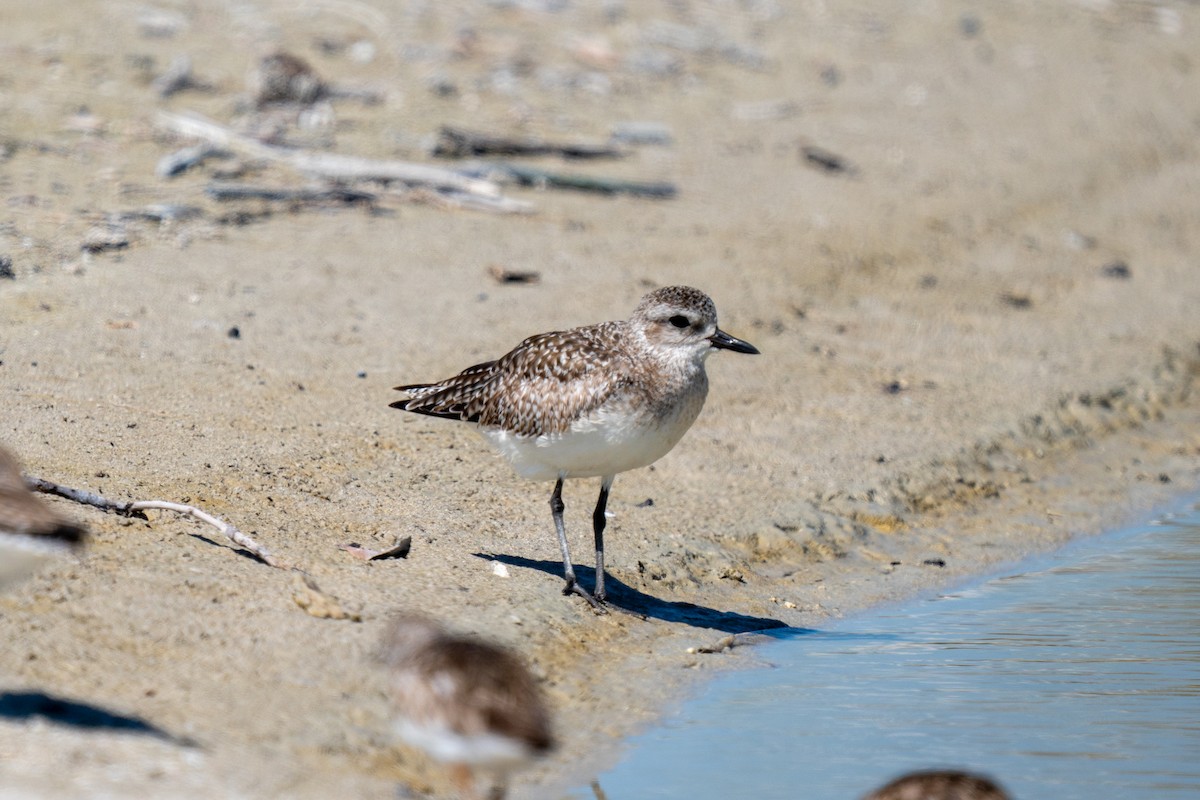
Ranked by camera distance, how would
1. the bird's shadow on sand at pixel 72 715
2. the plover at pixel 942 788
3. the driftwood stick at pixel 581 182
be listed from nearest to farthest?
the plover at pixel 942 788, the bird's shadow on sand at pixel 72 715, the driftwood stick at pixel 581 182

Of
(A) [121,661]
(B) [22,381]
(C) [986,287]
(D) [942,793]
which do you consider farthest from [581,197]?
(D) [942,793]

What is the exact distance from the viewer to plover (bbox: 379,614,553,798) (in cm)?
523

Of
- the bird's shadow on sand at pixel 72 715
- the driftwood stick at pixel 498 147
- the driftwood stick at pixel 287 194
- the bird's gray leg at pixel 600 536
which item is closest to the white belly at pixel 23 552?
the bird's shadow on sand at pixel 72 715

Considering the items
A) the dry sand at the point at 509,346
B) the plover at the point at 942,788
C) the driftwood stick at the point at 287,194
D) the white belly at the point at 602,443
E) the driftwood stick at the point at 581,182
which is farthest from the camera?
the driftwood stick at the point at 581,182

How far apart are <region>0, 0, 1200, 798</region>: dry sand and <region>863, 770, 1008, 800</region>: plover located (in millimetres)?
1610

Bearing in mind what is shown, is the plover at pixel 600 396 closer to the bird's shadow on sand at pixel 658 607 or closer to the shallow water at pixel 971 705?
the bird's shadow on sand at pixel 658 607

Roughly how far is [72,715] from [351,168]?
9.11 metres

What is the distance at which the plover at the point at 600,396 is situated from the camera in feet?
26.2

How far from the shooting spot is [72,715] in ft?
19.4

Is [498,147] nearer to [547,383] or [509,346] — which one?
[509,346]

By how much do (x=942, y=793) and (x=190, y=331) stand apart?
7043mm

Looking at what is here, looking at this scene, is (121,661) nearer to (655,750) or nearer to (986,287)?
(655,750)

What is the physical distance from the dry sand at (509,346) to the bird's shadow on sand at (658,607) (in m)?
0.04

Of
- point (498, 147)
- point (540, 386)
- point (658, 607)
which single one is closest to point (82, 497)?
point (540, 386)
